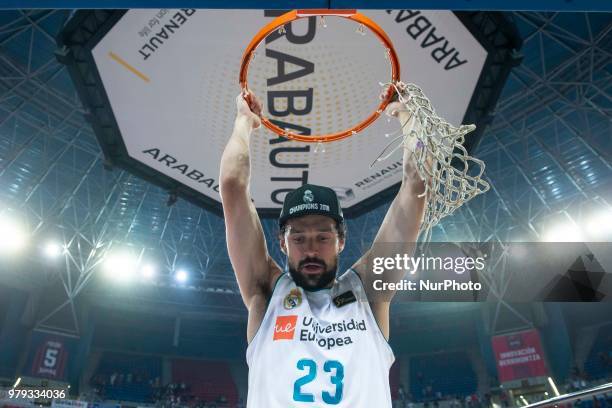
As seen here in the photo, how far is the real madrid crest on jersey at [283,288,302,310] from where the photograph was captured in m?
2.63

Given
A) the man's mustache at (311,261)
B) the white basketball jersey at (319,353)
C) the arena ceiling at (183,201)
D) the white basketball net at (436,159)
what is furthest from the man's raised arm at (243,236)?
the arena ceiling at (183,201)

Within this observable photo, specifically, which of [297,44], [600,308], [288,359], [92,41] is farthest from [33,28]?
[600,308]

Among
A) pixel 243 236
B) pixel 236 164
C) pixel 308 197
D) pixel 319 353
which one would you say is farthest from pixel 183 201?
pixel 319 353

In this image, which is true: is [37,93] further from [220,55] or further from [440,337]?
[440,337]

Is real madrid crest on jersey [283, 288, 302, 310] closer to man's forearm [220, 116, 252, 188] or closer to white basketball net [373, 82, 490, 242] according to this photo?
man's forearm [220, 116, 252, 188]

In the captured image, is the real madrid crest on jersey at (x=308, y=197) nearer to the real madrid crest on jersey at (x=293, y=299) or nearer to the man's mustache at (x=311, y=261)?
the man's mustache at (x=311, y=261)

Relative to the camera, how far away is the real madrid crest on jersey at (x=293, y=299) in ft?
8.62

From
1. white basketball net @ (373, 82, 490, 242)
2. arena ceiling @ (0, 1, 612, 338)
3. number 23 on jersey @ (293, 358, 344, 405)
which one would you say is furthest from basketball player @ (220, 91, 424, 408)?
arena ceiling @ (0, 1, 612, 338)

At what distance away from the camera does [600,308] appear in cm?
2311

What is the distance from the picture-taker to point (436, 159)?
3.27 m

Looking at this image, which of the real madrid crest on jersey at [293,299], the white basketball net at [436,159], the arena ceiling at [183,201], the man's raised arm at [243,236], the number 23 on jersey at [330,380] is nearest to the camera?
the number 23 on jersey at [330,380]

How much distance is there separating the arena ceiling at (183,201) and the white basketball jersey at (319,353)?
10.7 meters

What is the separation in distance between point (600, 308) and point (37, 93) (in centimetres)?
2491

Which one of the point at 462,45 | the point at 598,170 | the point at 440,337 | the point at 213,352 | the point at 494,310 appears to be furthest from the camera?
the point at 213,352
